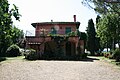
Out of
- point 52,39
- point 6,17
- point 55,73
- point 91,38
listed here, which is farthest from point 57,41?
point 91,38

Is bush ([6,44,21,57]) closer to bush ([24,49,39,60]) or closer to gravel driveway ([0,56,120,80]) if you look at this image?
bush ([24,49,39,60])

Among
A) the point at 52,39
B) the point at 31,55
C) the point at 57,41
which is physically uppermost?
the point at 52,39

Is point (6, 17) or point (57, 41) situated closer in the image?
point (6, 17)

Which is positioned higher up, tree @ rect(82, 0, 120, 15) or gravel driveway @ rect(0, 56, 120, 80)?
tree @ rect(82, 0, 120, 15)

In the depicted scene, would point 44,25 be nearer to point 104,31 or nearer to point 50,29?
point 50,29

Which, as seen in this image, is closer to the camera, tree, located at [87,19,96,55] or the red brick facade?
the red brick facade

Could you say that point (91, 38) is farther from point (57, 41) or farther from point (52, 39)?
point (52, 39)

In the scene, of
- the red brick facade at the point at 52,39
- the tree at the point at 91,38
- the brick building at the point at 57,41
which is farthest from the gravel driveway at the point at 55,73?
the tree at the point at 91,38

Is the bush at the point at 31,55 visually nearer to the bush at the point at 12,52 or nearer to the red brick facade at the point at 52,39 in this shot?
the red brick facade at the point at 52,39

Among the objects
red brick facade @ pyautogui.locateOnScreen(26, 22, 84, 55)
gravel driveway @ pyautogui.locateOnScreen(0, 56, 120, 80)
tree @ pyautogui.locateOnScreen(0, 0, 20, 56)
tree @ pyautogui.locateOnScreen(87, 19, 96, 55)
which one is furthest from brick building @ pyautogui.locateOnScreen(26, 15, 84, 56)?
tree @ pyautogui.locateOnScreen(87, 19, 96, 55)

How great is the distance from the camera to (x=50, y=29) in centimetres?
4425

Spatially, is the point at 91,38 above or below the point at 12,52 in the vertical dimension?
above

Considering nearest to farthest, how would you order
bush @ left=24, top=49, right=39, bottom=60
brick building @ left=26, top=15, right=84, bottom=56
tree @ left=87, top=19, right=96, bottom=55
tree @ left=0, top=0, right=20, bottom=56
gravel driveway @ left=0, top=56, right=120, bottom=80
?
gravel driveway @ left=0, top=56, right=120, bottom=80
tree @ left=0, top=0, right=20, bottom=56
bush @ left=24, top=49, right=39, bottom=60
brick building @ left=26, top=15, right=84, bottom=56
tree @ left=87, top=19, right=96, bottom=55

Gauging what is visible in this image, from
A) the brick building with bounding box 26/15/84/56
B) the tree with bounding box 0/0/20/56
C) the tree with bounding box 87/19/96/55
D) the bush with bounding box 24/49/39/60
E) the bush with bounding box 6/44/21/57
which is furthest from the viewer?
the tree with bounding box 87/19/96/55
